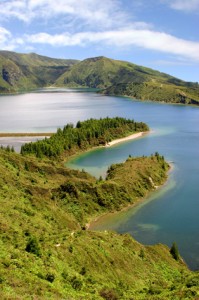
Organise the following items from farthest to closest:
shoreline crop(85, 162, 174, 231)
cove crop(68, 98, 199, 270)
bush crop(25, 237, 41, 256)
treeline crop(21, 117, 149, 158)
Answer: treeline crop(21, 117, 149, 158)
shoreline crop(85, 162, 174, 231)
cove crop(68, 98, 199, 270)
bush crop(25, 237, 41, 256)

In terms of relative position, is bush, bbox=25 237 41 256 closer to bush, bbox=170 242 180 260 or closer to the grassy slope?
the grassy slope

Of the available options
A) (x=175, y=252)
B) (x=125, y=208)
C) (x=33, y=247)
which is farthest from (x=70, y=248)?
(x=125, y=208)

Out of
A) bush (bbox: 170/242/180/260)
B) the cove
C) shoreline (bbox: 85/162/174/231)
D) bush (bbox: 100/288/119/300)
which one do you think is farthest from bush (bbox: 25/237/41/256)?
shoreline (bbox: 85/162/174/231)

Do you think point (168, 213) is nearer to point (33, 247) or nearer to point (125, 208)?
point (125, 208)

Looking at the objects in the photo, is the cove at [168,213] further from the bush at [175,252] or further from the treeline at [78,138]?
the treeline at [78,138]

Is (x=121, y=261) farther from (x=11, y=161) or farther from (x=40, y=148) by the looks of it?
(x=40, y=148)

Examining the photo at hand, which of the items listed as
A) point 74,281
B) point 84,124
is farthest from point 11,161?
point 84,124
